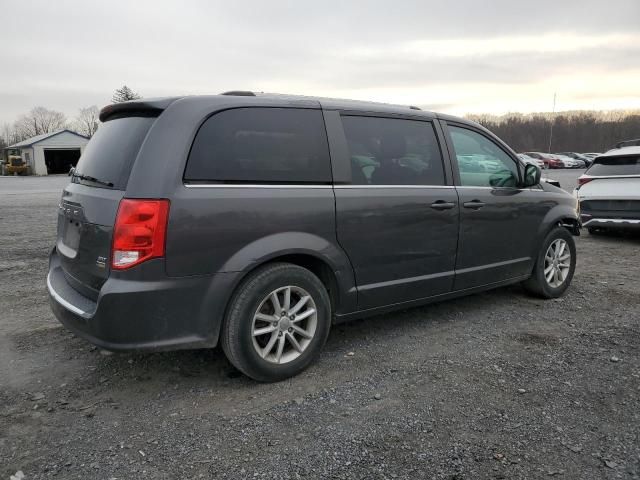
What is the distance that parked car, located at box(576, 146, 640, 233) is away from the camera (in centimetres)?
810

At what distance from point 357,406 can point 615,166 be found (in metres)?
7.59

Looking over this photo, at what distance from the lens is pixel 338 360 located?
371cm

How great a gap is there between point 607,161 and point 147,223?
8434mm

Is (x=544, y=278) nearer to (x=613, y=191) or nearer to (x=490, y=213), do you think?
(x=490, y=213)

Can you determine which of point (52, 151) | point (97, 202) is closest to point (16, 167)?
point (52, 151)

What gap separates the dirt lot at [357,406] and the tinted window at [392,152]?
4.23 feet

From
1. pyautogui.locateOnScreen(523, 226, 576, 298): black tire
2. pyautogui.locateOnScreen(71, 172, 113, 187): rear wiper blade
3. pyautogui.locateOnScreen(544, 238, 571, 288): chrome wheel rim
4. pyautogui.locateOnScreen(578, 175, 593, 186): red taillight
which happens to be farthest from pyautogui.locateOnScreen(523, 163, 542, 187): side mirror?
pyautogui.locateOnScreen(578, 175, 593, 186): red taillight

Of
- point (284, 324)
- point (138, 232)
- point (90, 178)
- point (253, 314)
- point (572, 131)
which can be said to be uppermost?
point (572, 131)

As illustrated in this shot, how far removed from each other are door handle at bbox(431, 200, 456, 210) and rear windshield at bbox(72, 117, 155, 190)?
2171 millimetres

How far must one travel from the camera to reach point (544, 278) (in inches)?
201

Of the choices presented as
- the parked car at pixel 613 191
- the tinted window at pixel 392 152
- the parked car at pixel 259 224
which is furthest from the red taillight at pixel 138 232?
the parked car at pixel 613 191

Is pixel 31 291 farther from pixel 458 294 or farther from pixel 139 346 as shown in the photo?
pixel 458 294

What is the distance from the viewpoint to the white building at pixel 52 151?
175ft

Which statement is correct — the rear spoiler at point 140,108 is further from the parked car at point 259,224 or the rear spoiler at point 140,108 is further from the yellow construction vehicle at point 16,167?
the yellow construction vehicle at point 16,167
